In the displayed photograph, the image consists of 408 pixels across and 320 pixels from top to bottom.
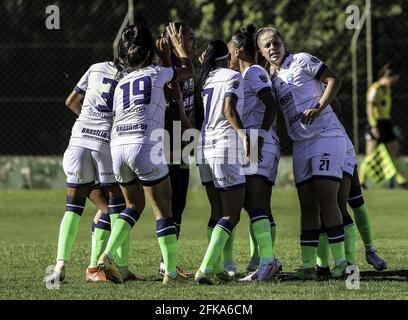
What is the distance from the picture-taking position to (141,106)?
28.7 feet

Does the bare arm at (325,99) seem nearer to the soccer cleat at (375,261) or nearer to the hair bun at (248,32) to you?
the hair bun at (248,32)

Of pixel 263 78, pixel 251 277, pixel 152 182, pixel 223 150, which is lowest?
pixel 251 277

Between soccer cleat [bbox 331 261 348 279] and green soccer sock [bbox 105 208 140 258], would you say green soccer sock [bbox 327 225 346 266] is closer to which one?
soccer cleat [bbox 331 261 348 279]

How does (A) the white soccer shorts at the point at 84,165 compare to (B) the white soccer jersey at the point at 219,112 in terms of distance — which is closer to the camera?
(B) the white soccer jersey at the point at 219,112

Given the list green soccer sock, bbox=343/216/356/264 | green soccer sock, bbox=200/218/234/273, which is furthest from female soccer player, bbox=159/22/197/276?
green soccer sock, bbox=343/216/356/264

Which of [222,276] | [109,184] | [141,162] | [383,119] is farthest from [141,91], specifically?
[383,119]

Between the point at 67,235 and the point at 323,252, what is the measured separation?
7.56ft

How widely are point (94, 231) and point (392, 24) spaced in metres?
13.5

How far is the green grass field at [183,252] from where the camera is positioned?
27.1 feet

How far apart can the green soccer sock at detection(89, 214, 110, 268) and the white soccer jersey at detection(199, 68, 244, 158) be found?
4.23ft

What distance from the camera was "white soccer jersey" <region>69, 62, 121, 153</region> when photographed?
924 cm

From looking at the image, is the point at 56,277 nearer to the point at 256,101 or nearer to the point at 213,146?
the point at 213,146

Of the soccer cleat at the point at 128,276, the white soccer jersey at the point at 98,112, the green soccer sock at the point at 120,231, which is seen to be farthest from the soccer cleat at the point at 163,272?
the white soccer jersey at the point at 98,112

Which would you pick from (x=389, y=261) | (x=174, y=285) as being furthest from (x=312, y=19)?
(x=174, y=285)
